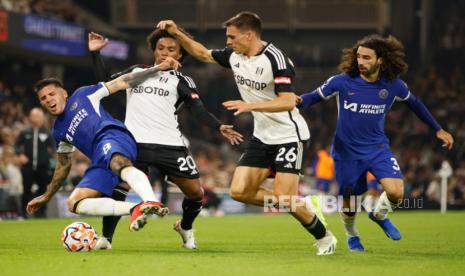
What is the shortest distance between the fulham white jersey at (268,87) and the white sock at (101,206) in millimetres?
1589

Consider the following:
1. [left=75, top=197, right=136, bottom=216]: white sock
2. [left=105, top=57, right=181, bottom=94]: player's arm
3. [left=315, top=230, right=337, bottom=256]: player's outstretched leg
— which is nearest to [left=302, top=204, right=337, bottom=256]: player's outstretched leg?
[left=315, top=230, right=337, bottom=256]: player's outstretched leg

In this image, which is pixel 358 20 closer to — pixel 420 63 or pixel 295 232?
pixel 420 63

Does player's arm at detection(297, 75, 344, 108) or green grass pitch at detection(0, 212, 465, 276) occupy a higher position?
player's arm at detection(297, 75, 344, 108)

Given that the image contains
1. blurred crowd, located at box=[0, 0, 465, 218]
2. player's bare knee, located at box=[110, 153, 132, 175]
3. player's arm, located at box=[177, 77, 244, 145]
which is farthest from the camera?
blurred crowd, located at box=[0, 0, 465, 218]

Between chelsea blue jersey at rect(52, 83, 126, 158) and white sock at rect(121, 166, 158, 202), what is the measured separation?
24.7 inches

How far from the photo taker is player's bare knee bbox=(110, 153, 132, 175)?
933 cm

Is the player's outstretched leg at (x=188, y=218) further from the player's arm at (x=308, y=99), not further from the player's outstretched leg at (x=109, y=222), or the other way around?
the player's arm at (x=308, y=99)

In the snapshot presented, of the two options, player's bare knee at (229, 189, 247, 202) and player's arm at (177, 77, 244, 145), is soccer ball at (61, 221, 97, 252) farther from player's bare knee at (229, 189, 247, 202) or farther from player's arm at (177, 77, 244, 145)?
player's arm at (177, 77, 244, 145)

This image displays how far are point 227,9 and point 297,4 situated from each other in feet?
7.47

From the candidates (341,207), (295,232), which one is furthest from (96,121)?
(295,232)

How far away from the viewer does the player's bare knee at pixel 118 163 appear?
30.6ft

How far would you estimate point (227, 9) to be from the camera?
32594 mm

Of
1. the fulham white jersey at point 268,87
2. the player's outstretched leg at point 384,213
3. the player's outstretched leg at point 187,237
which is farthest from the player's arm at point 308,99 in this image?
the player's outstretched leg at point 187,237

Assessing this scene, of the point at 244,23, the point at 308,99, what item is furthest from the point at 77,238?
the point at 308,99
